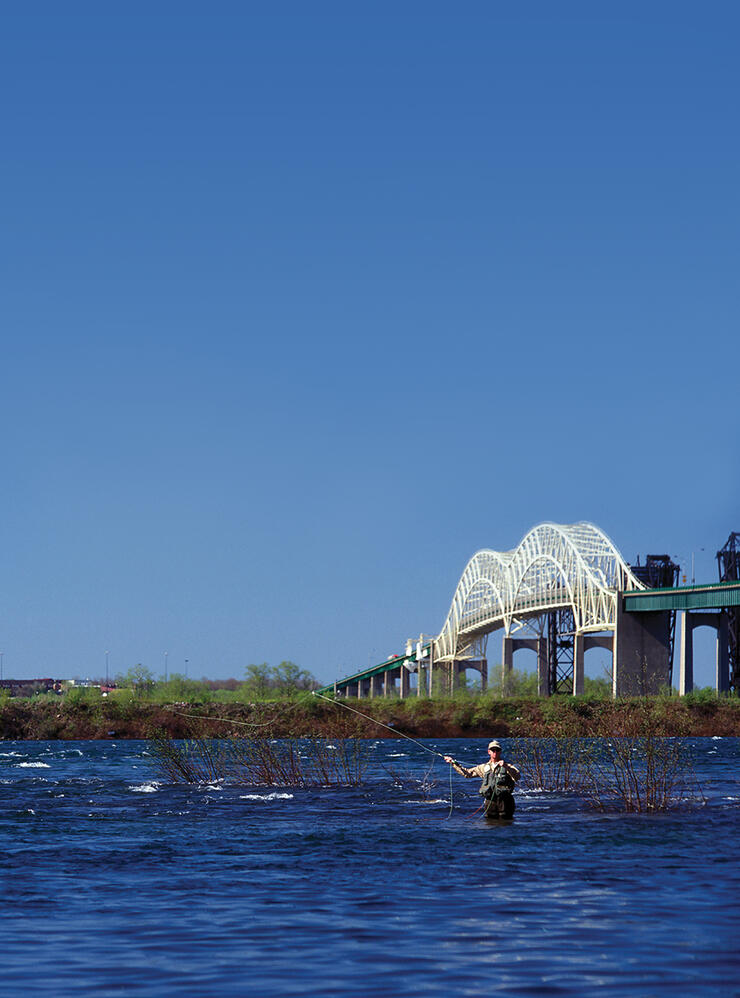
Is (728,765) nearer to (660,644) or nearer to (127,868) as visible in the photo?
(127,868)

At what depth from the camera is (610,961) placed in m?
15.0

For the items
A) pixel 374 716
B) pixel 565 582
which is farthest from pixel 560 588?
pixel 374 716

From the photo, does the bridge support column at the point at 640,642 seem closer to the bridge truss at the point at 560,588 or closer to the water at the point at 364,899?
the bridge truss at the point at 560,588

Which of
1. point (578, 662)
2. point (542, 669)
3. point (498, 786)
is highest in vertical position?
point (578, 662)

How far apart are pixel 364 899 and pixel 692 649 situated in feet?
331

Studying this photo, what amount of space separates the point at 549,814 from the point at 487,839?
5.40 m

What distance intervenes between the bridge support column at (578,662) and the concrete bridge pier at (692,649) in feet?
67.8

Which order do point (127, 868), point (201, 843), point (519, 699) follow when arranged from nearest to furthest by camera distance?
point (127, 868) < point (201, 843) < point (519, 699)

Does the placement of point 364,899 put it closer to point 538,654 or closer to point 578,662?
point 578,662

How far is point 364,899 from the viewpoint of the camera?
1961 cm

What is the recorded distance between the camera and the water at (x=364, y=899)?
14430 mm

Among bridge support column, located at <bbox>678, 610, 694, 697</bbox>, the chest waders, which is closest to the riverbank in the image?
bridge support column, located at <bbox>678, 610, 694, 697</bbox>

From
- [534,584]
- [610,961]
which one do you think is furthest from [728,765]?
[534,584]

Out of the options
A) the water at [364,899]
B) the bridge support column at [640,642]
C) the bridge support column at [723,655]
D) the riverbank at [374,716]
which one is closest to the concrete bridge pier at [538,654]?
the bridge support column at [640,642]
